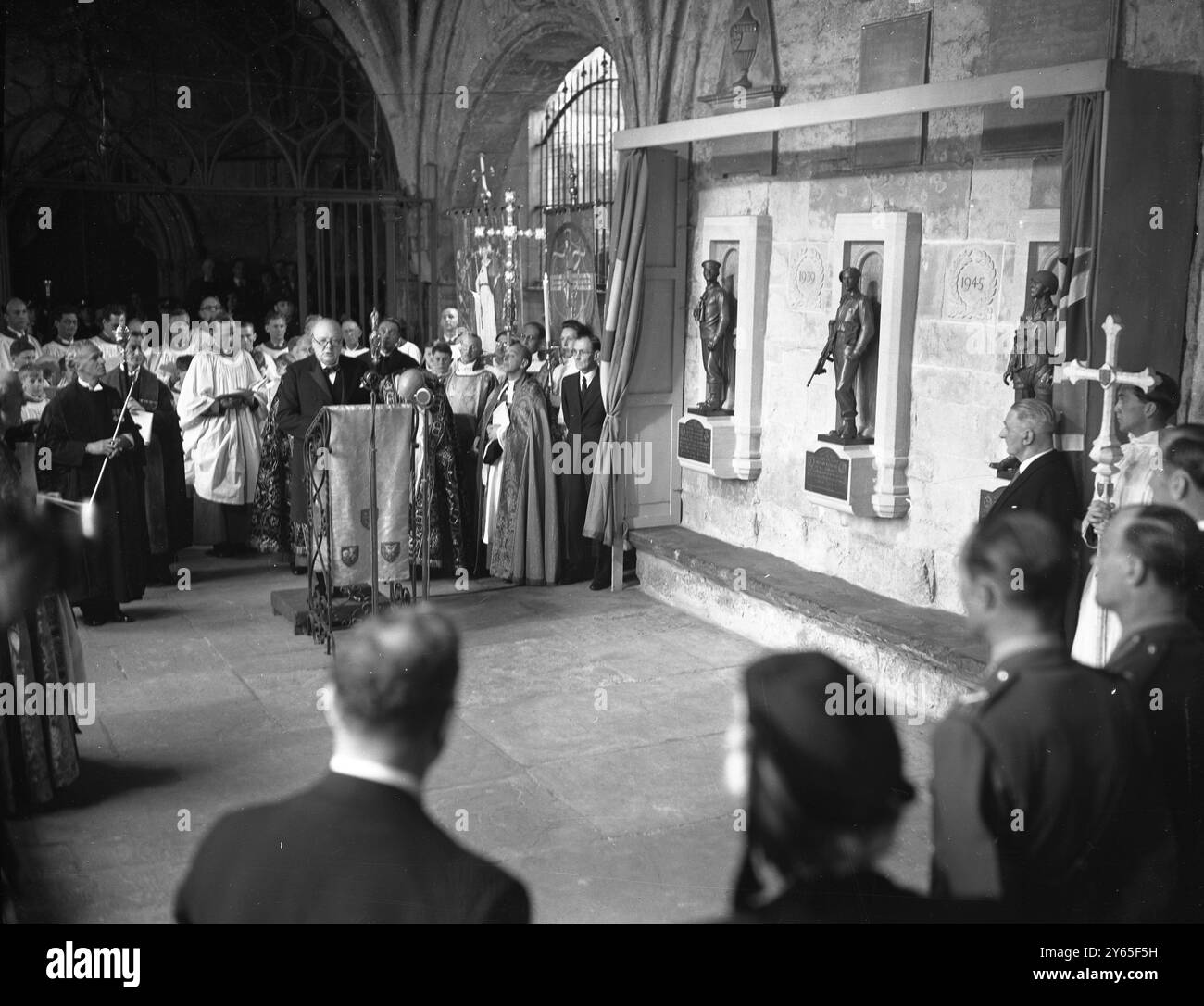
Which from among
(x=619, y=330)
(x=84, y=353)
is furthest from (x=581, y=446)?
(x=84, y=353)

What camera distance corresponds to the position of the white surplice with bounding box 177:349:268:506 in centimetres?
918

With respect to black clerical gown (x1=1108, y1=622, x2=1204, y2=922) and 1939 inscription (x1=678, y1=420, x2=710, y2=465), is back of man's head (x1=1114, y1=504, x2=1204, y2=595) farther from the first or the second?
1939 inscription (x1=678, y1=420, x2=710, y2=465)

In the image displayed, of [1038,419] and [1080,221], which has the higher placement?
[1080,221]

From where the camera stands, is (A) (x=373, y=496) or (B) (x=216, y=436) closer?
(A) (x=373, y=496)

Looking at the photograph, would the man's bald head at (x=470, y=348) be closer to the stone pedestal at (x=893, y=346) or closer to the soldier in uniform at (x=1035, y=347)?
the stone pedestal at (x=893, y=346)

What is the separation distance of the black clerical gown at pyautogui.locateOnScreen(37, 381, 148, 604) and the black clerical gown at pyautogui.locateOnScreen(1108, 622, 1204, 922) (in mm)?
6003

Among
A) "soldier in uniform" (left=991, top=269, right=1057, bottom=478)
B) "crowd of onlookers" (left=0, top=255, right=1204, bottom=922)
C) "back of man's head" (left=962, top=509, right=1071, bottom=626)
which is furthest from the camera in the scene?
"soldier in uniform" (left=991, top=269, right=1057, bottom=478)

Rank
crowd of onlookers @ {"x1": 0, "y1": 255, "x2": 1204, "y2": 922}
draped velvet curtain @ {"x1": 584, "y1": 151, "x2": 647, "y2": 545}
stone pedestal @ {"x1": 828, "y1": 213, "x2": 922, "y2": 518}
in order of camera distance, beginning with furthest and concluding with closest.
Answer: draped velvet curtain @ {"x1": 584, "y1": 151, "x2": 647, "y2": 545}, stone pedestal @ {"x1": 828, "y1": 213, "x2": 922, "y2": 518}, crowd of onlookers @ {"x1": 0, "y1": 255, "x2": 1204, "y2": 922}

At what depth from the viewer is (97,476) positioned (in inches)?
292

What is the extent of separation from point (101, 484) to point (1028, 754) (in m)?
6.47

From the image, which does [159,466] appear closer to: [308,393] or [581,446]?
[308,393]

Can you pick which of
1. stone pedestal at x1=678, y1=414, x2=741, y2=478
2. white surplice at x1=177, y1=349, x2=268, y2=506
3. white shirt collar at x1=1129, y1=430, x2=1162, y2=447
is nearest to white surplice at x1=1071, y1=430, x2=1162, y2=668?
white shirt collar at x1=1129, y1=430, x2=1162, y2=447

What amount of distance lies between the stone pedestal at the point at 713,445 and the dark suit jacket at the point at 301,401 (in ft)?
6.94

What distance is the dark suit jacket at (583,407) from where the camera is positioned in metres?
8.63
